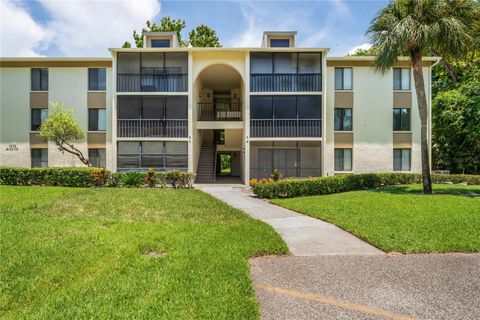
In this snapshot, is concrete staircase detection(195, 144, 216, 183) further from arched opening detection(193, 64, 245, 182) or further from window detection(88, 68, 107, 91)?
window detection(88, 68, 107, 91)

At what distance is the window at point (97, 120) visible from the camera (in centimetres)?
2012

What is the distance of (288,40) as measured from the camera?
71.3 ft

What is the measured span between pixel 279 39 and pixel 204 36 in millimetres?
14925

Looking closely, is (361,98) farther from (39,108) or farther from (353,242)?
(39,108)

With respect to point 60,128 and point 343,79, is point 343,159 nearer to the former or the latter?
point 343,79

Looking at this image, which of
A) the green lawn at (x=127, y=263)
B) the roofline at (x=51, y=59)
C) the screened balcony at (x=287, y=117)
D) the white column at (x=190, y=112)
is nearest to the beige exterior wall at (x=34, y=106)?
the roofline at (x=51, y=59)

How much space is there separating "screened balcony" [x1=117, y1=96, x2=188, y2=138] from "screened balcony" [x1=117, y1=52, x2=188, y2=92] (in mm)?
734

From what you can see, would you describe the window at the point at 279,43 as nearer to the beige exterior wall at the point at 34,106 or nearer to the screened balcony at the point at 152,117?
the screened balcony at the point at 152,117

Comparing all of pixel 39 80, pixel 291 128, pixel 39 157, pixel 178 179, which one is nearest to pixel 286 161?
pixel 291 128

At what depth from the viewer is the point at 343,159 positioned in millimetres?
20281

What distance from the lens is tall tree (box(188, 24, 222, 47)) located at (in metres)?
33.1

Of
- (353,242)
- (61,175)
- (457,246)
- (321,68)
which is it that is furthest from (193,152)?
(457,246)

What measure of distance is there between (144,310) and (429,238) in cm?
645

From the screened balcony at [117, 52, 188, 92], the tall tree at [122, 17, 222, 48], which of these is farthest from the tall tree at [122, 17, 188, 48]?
the screened balcony at [117, 52, 188, 92]
